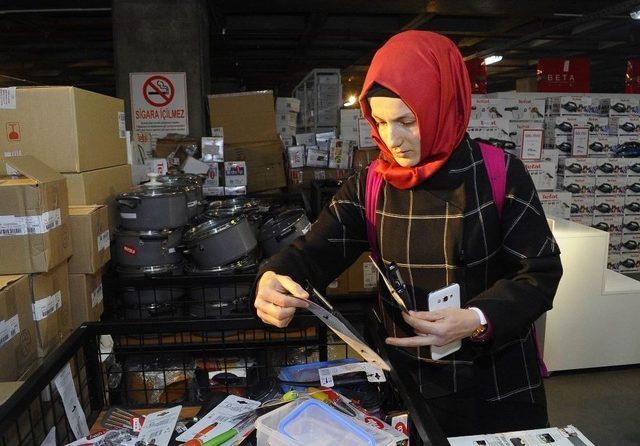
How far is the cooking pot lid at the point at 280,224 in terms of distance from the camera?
3.01 m

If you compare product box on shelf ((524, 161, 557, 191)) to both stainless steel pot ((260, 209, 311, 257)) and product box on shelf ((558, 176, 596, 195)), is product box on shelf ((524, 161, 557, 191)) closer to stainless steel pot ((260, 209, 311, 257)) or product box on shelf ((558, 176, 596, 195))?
product box on shelf ((558, 176, 596, 195))

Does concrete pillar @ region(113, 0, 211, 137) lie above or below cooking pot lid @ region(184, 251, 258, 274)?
above

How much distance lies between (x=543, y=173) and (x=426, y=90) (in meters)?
4.73

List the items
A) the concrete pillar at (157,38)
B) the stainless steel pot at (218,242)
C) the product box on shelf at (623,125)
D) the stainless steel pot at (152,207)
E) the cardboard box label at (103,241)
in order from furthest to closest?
the product box on shelf at (623,125) < the concrete pillar at (157,38) < the stainless steel pot at (218,242) < the stainless steel pot at (152,207) < the cardboard box label at (103,241)

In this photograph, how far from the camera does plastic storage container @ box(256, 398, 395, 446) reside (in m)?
0.89

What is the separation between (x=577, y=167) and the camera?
5621mm

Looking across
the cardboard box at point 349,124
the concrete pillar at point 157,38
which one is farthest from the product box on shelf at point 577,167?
the concrete pillar at point 157,38

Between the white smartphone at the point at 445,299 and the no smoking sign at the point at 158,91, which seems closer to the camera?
the white smartphone at the point at 445,299

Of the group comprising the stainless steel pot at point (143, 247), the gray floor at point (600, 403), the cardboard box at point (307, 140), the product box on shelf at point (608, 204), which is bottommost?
the gray floor at point (600, 403)

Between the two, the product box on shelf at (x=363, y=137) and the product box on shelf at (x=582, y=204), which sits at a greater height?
the product box on shelf at (x=363, y=137)

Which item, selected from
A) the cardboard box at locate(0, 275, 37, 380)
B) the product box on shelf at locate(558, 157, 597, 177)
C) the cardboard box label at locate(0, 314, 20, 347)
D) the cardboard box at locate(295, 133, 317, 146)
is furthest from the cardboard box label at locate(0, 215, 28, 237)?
the product box on shelf at locate(558, 157, 597, 177)

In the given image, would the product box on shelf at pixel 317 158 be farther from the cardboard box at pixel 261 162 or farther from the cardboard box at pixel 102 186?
the cardboard box at pixel 102 186

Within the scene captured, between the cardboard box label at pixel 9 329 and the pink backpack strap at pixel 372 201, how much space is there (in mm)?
962

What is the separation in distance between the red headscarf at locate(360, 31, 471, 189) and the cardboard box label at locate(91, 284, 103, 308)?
1.34 meters
